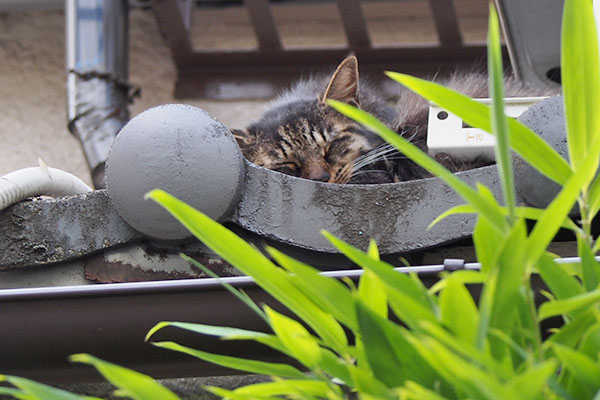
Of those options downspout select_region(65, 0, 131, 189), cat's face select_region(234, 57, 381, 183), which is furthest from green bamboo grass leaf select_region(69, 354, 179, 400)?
downspout select_region(65, 0, 131, 189)

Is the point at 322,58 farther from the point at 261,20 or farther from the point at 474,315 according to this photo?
the point at 474,315

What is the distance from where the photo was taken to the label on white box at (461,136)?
1.59 meters

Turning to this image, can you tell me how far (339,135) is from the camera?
7.41ft

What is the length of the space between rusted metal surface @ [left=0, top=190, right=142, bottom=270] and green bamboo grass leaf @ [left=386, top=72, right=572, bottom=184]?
0.71 m

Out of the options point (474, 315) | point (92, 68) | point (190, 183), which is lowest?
point (92, 68)

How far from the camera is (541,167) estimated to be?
0.91 metres

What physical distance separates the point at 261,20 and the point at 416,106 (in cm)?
117

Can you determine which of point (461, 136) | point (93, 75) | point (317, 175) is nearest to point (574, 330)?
point (461, 136)

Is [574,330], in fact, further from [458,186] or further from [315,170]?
[315,170]

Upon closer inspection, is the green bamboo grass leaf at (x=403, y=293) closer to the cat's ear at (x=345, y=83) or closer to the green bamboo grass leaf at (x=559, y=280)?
the green bamboo grass leaf at (x=559, y=280)

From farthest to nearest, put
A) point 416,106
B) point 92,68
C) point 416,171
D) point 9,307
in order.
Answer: point 92,68
point 416,106
point 416,171
point 9,307

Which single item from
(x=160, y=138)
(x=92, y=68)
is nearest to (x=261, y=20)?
(x=92, y=68)

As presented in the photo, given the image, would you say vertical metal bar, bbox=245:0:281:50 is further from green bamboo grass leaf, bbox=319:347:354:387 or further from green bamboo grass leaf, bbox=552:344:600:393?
green bamboo grass leaf, bbox=552:344:600:393

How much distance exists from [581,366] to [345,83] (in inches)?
60.8
